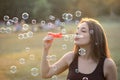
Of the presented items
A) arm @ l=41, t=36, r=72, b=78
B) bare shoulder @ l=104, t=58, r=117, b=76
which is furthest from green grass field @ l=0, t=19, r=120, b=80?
bare shoulder @ l=104, t=58, r=117, b=76

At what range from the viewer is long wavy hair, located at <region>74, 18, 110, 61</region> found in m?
1.67

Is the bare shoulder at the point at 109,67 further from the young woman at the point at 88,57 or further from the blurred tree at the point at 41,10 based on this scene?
the blurred tree at the point at 41,10

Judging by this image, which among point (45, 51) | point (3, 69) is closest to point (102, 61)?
point (45, 51)

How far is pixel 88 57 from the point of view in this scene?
171 centimetres

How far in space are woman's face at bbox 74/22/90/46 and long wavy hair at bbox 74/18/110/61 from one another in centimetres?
2

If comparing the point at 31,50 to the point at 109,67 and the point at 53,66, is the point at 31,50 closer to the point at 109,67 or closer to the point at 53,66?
the point at 53,66

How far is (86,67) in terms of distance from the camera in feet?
5.50

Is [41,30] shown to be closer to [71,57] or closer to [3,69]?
[3,69]

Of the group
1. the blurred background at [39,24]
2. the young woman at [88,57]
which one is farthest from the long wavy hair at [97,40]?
the blurred background at [39,24]

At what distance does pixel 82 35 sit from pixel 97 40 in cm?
8

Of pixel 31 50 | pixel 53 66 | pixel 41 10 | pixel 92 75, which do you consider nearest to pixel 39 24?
pixel 41 10

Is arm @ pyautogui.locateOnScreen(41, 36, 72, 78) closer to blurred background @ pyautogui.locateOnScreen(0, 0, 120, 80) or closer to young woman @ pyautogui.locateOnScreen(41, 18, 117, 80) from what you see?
young woman @ pyautogui.locateOnScreen(41, 18, 117, 80)

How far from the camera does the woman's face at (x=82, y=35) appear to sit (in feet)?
5.43

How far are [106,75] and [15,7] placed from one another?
1284mm
